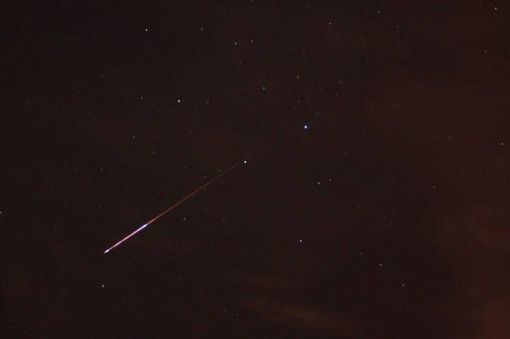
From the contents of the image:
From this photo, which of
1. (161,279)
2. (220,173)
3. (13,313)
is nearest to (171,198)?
(220,173)

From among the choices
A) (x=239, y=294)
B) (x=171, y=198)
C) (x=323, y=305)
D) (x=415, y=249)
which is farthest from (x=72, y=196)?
(x=415, y=249)

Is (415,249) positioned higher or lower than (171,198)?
lower

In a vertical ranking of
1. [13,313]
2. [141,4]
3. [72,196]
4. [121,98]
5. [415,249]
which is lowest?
[13,313]

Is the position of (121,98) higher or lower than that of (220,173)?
higher

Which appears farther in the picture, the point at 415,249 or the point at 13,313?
the point at 13,313

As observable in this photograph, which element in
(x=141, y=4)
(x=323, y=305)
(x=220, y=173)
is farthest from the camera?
(x=323, y=305)

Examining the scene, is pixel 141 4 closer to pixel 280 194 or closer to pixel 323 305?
pixel 280 194

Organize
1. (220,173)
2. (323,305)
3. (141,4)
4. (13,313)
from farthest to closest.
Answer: (13,313) → (323,305) → (220,173) → (141,4)

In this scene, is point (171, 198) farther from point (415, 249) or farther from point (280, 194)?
point (415, 249)

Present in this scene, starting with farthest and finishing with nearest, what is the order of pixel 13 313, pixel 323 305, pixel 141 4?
pixel 13 313, pixel 323 305, pixel 141 4
